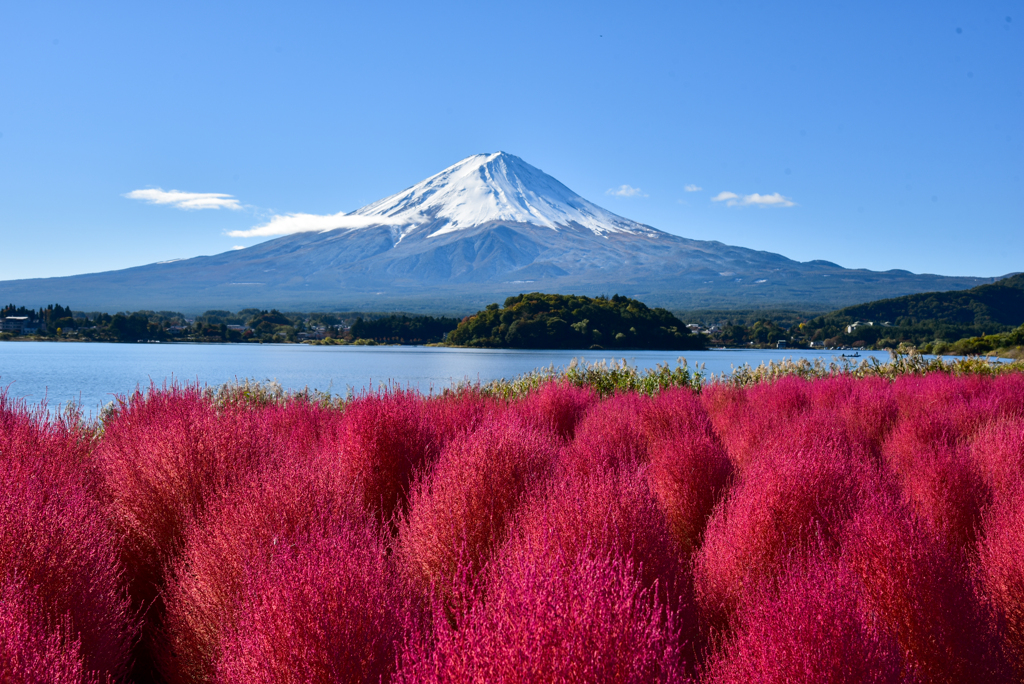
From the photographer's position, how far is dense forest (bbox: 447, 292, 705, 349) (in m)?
71.1

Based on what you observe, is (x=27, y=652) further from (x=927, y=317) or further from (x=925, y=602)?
(x=927, y=317)

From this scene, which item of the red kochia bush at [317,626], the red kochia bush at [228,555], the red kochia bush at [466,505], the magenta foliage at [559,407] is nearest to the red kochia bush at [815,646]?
the red kochia bush at [317,626]

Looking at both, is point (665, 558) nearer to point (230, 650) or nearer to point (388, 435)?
point (230, 650)

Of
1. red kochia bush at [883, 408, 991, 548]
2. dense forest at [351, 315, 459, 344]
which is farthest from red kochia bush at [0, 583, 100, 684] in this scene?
dense forest at [351, 315, 459, 344]

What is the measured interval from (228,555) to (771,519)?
3264 mm

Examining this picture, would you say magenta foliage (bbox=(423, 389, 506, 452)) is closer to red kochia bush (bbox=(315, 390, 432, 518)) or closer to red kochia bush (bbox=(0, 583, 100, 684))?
red kochia bush (bbox=(315, 390, 432, 518))

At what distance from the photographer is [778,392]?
36.6 ft

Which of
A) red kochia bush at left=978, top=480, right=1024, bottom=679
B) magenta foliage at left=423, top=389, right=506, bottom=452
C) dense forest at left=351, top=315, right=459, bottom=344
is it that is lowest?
red kochia bush at left=978, top=480, right=1024, bottom=679

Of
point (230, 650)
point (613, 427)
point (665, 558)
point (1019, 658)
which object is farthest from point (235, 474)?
point (1019, 658)

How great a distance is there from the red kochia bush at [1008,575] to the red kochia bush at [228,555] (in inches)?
143

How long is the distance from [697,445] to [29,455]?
5313 millimetres

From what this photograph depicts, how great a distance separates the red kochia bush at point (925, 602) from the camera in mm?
3404

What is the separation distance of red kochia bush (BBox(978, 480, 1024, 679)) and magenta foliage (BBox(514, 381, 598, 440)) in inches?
203

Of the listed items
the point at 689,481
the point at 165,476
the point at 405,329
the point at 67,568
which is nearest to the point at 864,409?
the point at 689,481
